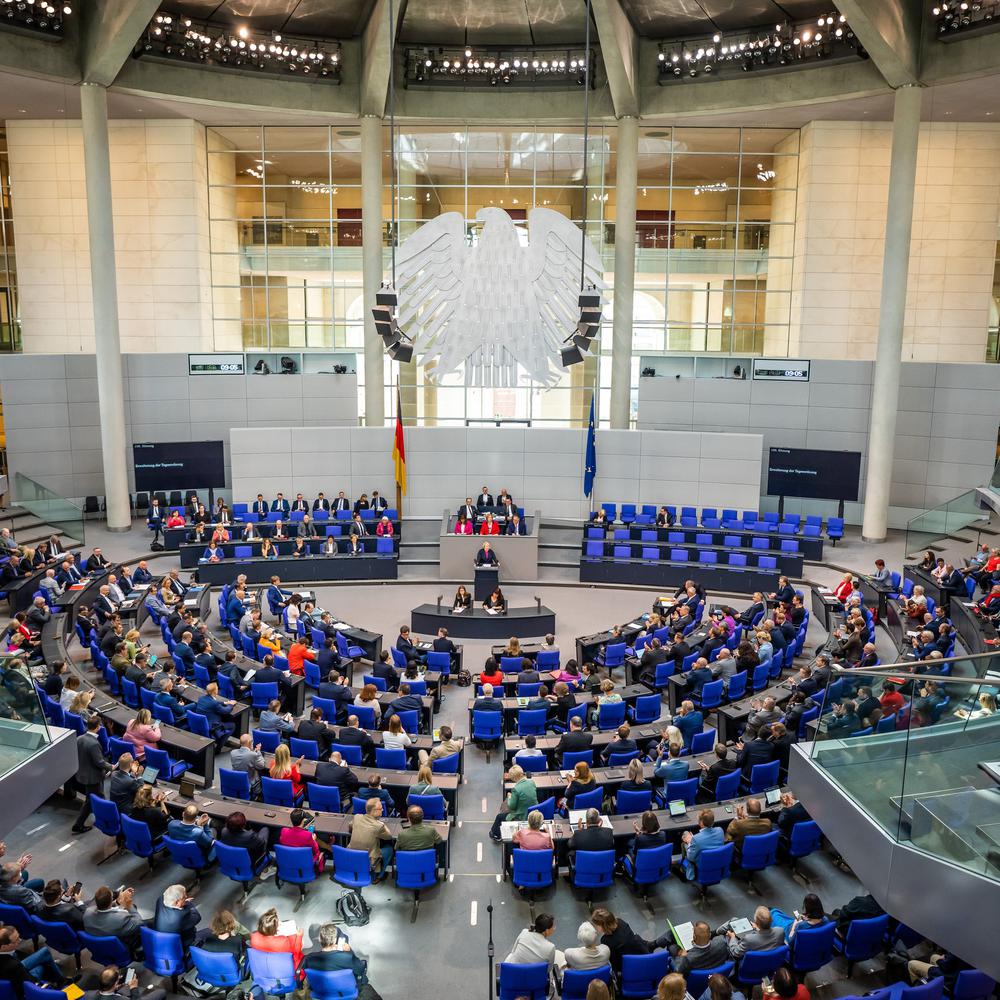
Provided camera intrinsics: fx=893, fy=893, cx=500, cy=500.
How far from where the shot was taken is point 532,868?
830 centimetres

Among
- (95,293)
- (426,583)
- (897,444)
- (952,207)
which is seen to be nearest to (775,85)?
(952,207)

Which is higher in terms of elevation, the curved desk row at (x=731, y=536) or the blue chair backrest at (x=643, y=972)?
the curved desk row at (x=731, y=536)

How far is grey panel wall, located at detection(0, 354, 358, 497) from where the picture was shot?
23.5m

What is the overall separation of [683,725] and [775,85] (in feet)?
58.2

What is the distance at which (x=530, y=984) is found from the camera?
6.75 meters

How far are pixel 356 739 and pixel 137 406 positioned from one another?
17.0 m

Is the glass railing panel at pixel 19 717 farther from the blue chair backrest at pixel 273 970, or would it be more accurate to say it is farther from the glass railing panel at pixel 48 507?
the glass railing panel at pixel 48 507

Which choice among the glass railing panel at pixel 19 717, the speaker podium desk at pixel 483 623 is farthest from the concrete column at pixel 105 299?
the glass railing panel at pixel 19 717

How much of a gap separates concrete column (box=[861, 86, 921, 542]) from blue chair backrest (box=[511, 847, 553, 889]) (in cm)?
1707

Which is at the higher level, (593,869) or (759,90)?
(759,90)

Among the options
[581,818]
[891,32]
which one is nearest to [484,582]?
[581,818]

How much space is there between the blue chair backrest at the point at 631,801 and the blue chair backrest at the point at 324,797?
2932 mm

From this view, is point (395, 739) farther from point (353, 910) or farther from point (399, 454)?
point (399, 454)

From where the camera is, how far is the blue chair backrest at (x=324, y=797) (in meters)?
9.24
